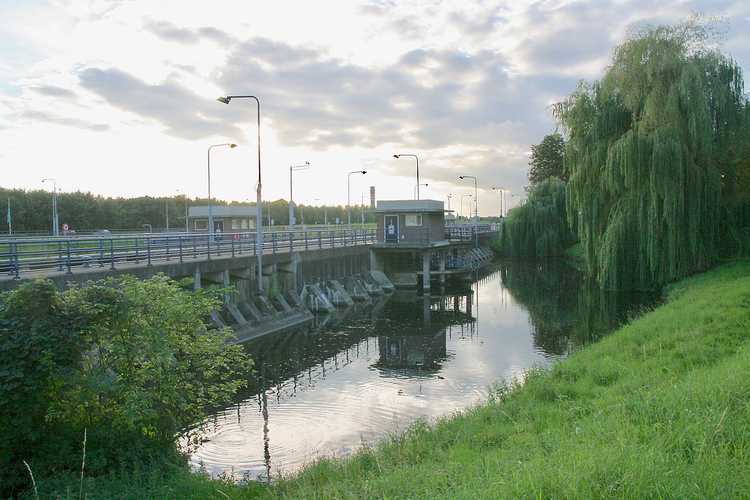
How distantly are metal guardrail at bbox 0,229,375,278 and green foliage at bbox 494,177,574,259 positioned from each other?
2123 cm

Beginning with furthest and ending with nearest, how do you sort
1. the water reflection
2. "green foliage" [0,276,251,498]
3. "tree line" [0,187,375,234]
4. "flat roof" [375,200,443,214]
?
"tree line" [0,187,375,234]
"flat roof" [375,200,443,214]
the water reflection
"green foliage" [0,276,251,498]

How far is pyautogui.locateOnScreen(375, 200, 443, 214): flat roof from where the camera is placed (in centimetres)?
4788

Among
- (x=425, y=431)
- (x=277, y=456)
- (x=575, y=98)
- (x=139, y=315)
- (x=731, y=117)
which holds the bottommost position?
(x=277, y=456)

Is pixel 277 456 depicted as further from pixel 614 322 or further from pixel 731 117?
pixel 731 117

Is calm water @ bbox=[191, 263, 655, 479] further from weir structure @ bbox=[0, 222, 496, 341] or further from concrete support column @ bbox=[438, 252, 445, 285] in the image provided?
concrete support column @ bbox=[438, 252, 445, 285]

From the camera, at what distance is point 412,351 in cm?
2459

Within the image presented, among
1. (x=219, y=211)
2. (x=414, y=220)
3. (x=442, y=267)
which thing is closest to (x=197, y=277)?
(x=414, y=220)

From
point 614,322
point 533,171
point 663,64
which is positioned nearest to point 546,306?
point 614,322

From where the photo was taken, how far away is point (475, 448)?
379 inches

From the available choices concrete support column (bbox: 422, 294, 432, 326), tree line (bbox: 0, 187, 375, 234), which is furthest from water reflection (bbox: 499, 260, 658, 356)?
tree line (bbox: 0, 187, 375, 234)

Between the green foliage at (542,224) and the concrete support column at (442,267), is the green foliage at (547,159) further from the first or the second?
the concrete support column at (442,267)

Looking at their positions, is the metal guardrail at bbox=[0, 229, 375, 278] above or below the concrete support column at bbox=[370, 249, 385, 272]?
above

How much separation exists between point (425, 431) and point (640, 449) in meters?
5.34

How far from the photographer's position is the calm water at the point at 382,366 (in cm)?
1432
